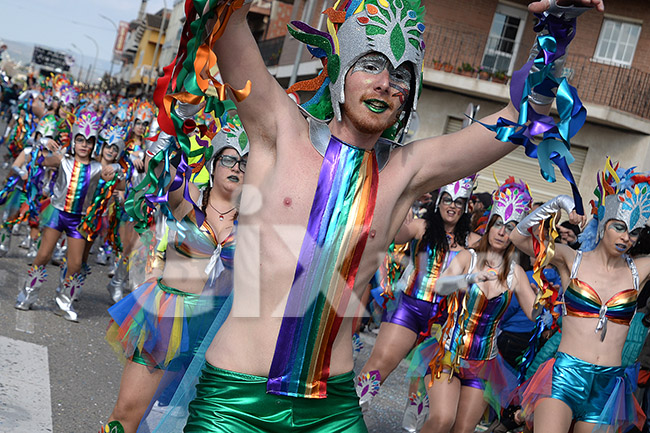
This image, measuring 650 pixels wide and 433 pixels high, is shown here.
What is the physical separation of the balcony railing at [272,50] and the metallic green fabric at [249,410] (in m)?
27.3

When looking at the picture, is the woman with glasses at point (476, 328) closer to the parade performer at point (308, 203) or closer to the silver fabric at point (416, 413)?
the silver fabric at point (416, 413)

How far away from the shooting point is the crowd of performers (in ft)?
9.36

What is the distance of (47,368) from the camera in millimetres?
6449

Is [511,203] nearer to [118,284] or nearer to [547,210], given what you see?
[547,210]

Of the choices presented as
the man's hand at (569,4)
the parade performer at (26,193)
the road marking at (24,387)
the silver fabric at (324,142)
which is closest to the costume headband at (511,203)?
the road marking at (24,387)

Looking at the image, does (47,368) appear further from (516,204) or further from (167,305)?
(516,204)

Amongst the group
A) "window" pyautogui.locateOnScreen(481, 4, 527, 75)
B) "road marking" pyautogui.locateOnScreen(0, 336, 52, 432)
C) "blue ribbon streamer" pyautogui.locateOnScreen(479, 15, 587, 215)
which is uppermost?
"window" pyautogui.locateOnScreen(481, 4, 527, 75)

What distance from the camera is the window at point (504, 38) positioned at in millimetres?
21375

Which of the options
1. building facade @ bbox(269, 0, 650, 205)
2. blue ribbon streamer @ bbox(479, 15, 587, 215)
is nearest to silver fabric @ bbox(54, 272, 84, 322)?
blue ribbon streamer @ bbox(479, 15, 587, 215)

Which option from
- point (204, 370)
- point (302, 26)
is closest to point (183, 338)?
point (204, 370)

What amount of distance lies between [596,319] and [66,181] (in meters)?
5.92

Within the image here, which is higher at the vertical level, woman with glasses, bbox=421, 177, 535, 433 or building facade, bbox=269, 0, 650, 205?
building facade, bbox=269, 0, 650, 205

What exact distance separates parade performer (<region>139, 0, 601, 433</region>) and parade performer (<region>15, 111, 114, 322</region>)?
580 centimetres

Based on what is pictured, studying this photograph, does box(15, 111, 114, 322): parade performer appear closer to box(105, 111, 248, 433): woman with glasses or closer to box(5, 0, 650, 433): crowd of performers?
box(5, 0, 650, 433): crowd of performers
